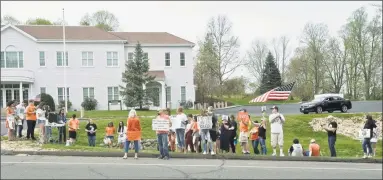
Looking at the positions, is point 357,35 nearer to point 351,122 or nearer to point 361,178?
point 351,122

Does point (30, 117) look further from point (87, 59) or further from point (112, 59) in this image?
point (112, 59)

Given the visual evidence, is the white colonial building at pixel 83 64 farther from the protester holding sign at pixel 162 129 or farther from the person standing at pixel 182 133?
the protester holding sign at pixel 162 129

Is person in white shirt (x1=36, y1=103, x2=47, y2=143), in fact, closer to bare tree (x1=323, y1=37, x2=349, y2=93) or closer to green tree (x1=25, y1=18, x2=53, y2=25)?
green tree (x1=25, y1=18, x2=53, y2=25)

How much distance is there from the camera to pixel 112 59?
45906 millimetres

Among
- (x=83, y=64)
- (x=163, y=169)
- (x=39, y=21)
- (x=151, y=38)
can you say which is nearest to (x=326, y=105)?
(x=151, y=38)

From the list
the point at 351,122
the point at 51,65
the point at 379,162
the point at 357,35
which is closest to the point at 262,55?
the point at 357,35

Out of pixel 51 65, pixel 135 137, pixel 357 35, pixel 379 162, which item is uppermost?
pixel 357 35

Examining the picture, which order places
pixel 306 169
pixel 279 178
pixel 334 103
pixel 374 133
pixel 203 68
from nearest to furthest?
pixel 279 178, pixel 306 169, pixel 374 133, pixel 334 103, pixel 203 68

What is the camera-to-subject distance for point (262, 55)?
270 ft

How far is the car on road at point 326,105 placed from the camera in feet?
119

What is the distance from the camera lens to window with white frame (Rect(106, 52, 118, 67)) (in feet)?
150

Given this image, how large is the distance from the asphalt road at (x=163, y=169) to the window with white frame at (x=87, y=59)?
3163cm

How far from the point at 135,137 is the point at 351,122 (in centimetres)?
2173

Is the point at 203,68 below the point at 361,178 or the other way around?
the other way around
